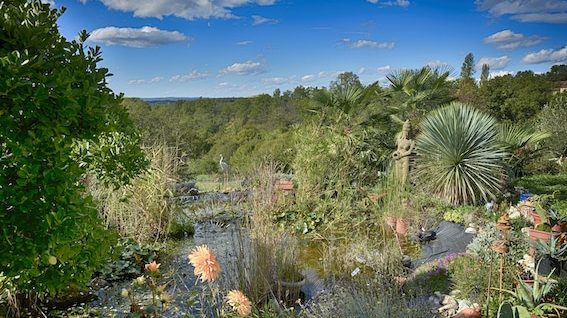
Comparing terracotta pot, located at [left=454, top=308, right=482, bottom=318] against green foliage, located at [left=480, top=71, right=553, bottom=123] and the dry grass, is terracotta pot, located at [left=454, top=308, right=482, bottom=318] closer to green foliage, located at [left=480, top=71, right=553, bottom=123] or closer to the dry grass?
the dry grass

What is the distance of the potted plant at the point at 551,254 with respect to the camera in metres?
3.06

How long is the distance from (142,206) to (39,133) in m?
3.76

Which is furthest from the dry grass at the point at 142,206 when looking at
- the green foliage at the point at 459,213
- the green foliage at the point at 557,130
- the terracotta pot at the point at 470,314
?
the green foliage at the point at 557,130

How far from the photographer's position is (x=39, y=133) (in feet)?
5.10

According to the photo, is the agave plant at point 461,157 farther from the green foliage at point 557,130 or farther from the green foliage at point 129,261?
the green foliage at point 129,261

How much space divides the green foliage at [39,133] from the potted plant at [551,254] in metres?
3.02

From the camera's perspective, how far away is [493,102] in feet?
47.2

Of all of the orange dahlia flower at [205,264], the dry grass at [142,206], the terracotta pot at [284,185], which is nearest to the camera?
the orange dahlia flower at [205,264]

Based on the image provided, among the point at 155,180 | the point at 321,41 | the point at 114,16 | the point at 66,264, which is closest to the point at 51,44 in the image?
the point at 66,264

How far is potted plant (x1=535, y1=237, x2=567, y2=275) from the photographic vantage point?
306 cm

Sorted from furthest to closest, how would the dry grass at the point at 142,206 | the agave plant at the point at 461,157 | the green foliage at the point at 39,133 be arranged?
the agave plant at the point at 461,157 → the dry grass at the point at 142,206 → the green foliage at the point at 39,133

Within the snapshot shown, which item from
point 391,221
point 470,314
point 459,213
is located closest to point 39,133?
point 470,314

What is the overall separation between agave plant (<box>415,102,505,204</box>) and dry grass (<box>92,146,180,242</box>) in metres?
4.09

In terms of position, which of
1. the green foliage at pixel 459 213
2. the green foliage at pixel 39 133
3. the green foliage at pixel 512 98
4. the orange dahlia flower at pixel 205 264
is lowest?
the green foliage at pixel 459 213
